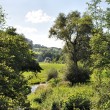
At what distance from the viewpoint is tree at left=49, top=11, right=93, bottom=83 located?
68438 mm

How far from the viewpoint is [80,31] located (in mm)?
68812

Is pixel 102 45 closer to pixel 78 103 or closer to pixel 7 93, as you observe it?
pixel 78 103

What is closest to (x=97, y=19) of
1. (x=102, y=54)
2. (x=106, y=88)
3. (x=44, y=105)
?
(x=102, y=54)

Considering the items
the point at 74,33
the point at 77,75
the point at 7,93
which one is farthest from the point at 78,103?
the point at 74,33

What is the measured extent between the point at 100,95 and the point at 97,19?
20.9 ft

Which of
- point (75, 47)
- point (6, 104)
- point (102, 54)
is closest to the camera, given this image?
point (6, 104)

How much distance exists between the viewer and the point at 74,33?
227 feet

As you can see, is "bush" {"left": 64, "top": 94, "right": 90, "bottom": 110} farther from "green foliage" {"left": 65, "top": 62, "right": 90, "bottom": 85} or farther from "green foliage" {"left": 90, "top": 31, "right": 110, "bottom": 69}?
"green foliage" {"left": 65, "top": 62, "right": 90, "bottom": 85}

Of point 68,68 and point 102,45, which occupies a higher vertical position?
point 102,45

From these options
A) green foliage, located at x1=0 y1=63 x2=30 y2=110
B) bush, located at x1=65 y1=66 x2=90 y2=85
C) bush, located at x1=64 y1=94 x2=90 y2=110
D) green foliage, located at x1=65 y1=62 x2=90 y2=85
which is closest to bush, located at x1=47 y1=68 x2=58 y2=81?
green foliage, located at x1=65 y1=62 x2=90 y2=85

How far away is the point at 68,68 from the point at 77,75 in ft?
7.04

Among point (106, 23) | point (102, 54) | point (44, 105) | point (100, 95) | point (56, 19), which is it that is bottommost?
point (44, 105)

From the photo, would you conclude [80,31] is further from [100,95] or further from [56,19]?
[100,95]

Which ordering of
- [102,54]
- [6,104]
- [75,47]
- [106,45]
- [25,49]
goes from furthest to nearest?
[75,47] < [25,49] < [102,54] < [106,45] < [6,104]
